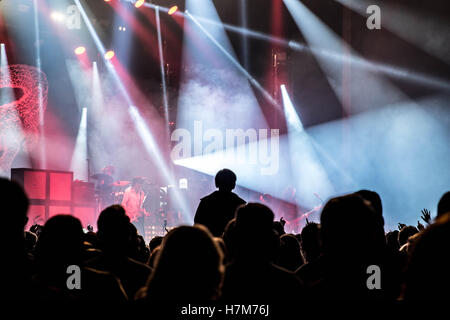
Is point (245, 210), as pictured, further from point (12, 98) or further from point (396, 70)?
point (12, 98)

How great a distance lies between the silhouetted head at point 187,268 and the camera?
149 centimetres

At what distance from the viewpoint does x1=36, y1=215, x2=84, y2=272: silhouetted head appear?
2.27 m

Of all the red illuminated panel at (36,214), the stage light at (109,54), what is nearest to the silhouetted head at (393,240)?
the red illuminated panel at (36,214)

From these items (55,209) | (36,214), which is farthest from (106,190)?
(36,214)

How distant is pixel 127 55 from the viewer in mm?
16906

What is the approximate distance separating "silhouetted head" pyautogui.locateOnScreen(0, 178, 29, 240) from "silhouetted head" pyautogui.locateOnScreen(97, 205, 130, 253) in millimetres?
1195

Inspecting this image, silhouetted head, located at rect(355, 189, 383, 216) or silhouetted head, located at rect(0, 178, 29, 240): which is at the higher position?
silhouetted head, located at rect(0, 178, 29, 240)

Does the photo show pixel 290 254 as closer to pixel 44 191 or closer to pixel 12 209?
pixel 12 209

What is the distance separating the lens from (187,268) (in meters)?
1.49

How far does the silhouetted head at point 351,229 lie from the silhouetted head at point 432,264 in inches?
30.4

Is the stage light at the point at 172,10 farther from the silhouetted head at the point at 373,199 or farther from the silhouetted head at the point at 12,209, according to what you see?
the silhouetted head at the point at 12,209

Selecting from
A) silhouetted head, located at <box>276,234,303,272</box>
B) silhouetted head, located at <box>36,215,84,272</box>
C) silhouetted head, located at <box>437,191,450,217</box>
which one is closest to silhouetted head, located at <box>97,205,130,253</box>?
silhouetted head, located at <box>36,215,84,272</box>

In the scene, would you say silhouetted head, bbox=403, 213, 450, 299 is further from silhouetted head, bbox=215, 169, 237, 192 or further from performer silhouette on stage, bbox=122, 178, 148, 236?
performer silhouette on stage, bbox=122, 178, 148, 236
